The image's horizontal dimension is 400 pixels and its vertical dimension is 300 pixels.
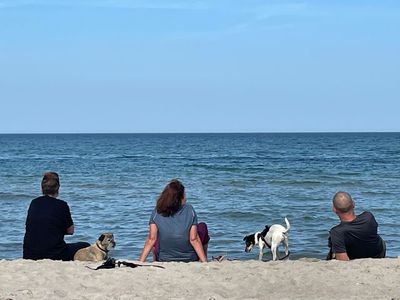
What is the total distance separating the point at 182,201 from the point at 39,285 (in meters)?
1.84

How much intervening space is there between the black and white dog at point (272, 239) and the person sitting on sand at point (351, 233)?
2364 mm

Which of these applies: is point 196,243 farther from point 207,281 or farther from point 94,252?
point 94,252

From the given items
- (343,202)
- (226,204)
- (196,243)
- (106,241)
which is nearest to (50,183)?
(106,241)

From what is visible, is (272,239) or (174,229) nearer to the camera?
(174,229)

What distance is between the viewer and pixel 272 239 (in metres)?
10.1

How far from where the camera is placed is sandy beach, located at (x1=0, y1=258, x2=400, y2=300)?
6254mm

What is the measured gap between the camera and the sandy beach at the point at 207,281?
20.5 ft

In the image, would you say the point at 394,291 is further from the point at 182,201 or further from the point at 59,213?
the point at 59,213

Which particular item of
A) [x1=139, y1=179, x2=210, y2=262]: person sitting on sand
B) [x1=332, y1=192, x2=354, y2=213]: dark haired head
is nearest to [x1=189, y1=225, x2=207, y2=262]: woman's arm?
[x1=139, y1=179, x2=210, y2=262]: person sitting on sand

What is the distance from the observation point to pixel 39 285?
6434 mm

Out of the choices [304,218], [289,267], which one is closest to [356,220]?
[289,267]

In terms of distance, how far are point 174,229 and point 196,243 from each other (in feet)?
0.94

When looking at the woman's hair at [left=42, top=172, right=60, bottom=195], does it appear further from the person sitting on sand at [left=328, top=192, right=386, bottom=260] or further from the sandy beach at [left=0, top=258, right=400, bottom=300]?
the person sitting on sand at [left=328, top=192, right=386, bottom=260]

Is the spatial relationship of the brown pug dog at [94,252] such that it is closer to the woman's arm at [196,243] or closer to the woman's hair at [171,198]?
the woman's hair at [171,198]
